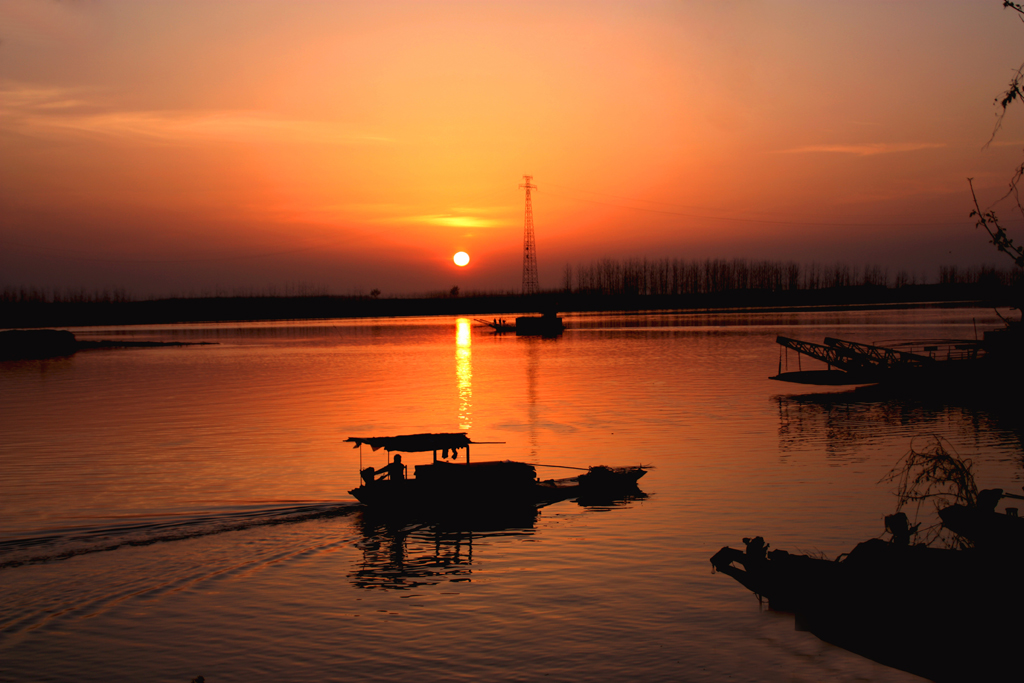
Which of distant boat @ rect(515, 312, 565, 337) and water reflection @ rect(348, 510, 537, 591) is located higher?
distant boat @ rect(515, 312, 565, 337)

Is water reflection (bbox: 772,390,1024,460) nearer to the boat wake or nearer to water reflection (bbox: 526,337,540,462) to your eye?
water reflection (bbox: 526,337,540,462)

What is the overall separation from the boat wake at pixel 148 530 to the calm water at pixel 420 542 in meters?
0.11

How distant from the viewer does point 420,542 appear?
2319 centimetres

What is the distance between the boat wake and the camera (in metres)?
22.4

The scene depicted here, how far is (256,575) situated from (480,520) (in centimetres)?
759

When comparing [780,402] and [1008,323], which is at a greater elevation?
[1008,323]

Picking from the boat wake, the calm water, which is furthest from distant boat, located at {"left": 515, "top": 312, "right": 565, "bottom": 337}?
the boat wake

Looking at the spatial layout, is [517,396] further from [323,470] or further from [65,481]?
[65,481]

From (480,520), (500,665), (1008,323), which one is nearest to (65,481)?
(480,520)

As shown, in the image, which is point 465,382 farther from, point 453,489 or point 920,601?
point 920,601

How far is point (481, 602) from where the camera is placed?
17.9 metres

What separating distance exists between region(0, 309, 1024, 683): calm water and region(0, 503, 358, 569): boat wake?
11 centimetres

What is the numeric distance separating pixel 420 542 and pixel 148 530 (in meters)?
8.85

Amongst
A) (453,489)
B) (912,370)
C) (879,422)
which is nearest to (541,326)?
(912,370)
